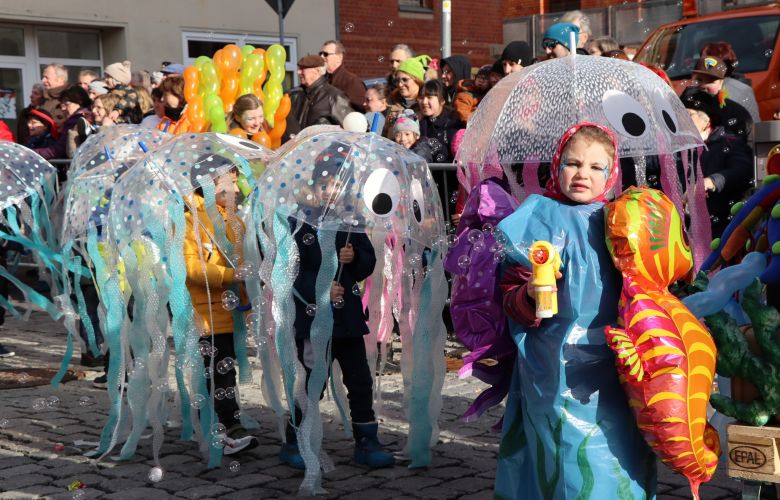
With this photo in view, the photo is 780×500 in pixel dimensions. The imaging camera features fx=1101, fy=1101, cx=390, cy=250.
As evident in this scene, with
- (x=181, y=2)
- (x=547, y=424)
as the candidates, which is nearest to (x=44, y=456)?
(x=547, y=424)

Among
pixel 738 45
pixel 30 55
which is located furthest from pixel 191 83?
pixel 30 55

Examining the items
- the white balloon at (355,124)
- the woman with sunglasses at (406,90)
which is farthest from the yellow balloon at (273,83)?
the white balloon at (355,124)

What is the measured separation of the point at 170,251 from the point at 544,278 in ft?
7.54

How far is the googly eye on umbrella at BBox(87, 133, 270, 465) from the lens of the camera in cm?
488

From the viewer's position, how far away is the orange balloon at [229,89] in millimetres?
8023

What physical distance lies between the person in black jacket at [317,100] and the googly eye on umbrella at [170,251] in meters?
3.47

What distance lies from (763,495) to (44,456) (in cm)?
344

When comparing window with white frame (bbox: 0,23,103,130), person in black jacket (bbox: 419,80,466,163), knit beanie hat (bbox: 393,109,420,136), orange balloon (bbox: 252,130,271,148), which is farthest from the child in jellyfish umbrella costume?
window with white frame (bbox: 0,23,103,130)

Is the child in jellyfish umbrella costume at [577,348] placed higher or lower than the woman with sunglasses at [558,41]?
lower

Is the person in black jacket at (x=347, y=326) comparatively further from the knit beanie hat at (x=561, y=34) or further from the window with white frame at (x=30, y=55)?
the window with white frame at (x=30, y=55)

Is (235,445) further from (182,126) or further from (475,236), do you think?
(182,126)

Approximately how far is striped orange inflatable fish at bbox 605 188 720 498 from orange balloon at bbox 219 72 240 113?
5193 millimetres

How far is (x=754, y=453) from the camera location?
307 centimetres

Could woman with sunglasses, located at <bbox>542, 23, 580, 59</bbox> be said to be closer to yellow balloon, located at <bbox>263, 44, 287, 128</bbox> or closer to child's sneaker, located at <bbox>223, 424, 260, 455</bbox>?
yellow balloon, located at <bbox>263, 44, 287, 128</bbox>
